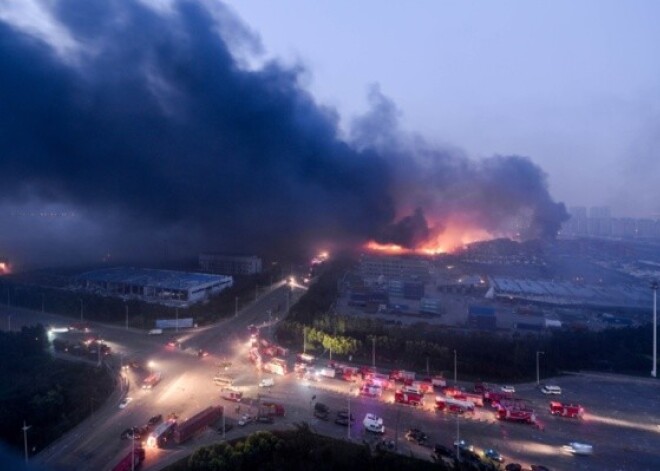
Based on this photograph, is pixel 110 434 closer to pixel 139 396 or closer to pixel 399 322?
pixel 139 396

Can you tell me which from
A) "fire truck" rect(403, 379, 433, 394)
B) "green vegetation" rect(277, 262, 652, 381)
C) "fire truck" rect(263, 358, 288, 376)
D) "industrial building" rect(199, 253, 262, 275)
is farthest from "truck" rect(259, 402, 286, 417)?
"industrial building" rect(199, 253, 262, 275)

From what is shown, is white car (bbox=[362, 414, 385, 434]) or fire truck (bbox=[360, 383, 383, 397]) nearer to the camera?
white car (bbox=[362, 414, 385, 434])

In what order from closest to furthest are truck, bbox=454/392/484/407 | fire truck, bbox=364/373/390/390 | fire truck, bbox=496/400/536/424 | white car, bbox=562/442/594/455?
white car, bbox=562/442/594/455 < fire truck, bbox=496/400/536/424 < truck, bbox=454/392/484/407 < fire truck, bbox=364/373/390/390

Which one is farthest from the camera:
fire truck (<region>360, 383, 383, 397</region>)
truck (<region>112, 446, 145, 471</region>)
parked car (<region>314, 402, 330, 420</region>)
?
fire truck (<region>360, 383, 383, 397</region>)

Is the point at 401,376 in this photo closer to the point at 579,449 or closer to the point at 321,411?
the point at 321,411

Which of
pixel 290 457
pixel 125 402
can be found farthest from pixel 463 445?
pixel 125 402

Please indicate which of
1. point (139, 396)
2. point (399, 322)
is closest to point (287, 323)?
point (399, 322)

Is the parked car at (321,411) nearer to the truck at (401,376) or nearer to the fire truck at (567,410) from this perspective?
the truck at (401,376)

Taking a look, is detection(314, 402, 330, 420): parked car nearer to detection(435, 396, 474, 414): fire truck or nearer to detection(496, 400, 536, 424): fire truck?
detection(435, 396, 474, 414): fire truck
